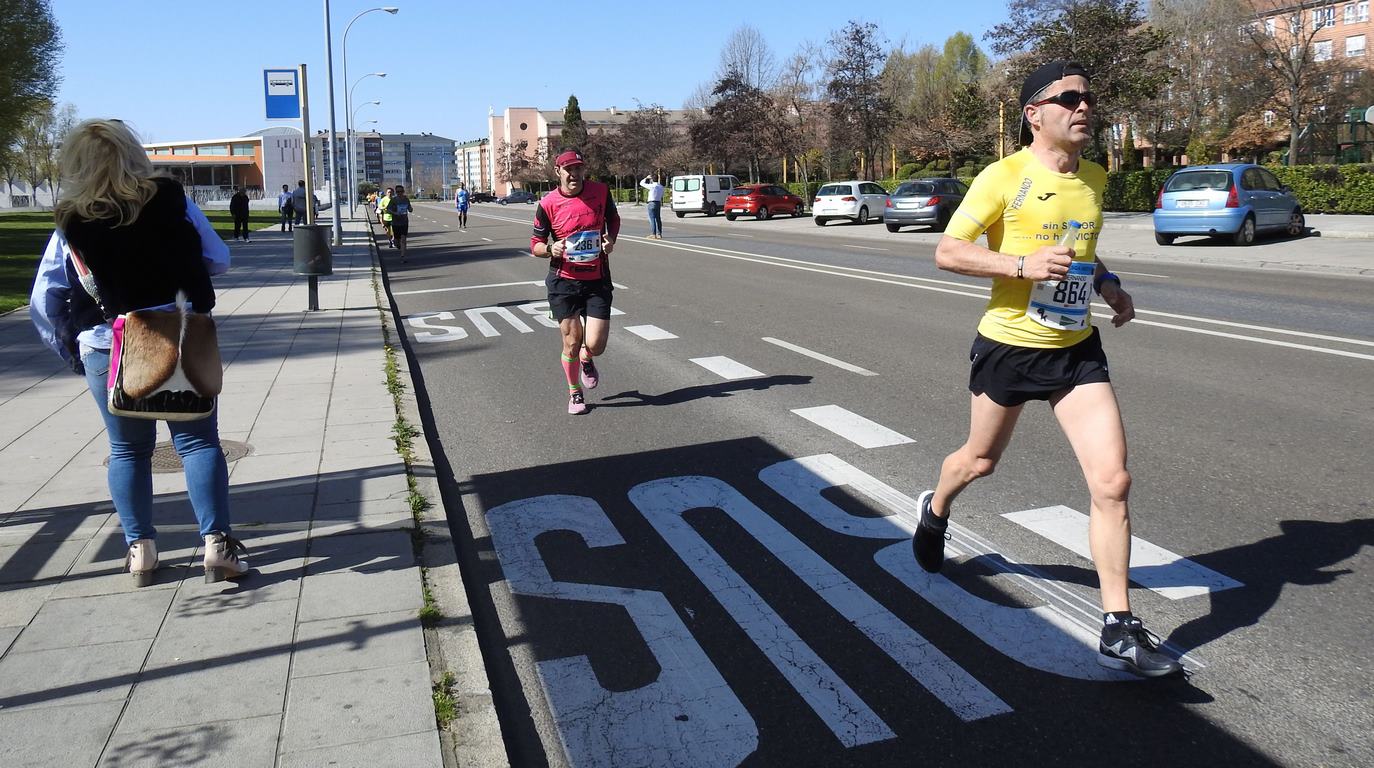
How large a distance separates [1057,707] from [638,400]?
532 centimetres

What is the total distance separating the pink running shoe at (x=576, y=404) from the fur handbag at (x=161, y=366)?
3880mm

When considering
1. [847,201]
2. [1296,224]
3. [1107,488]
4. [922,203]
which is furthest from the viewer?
[847,201]

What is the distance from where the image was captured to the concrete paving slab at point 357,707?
3217 millimetres

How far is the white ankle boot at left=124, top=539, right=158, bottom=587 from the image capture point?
4.42 m

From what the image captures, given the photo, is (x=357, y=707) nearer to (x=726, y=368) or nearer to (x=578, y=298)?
(x=578, y=298)

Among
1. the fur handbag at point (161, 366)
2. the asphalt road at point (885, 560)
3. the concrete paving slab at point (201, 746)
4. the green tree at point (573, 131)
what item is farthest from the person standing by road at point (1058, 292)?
Result: the green tree at point (573, 131)

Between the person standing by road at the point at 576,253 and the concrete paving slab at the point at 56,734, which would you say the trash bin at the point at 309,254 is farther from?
the concrete paving slab at the point at 56,734

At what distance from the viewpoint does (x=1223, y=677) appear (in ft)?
11.8

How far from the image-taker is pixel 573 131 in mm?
113938

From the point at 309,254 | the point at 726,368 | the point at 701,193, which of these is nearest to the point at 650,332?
the point at 726,368

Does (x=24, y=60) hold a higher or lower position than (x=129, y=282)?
higher

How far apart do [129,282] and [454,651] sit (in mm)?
1768

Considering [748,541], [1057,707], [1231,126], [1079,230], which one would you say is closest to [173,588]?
[748,541]

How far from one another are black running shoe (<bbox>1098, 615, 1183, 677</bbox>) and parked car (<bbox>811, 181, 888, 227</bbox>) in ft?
123
